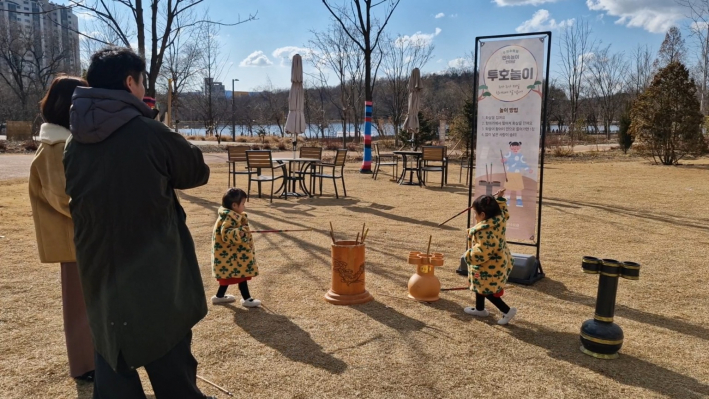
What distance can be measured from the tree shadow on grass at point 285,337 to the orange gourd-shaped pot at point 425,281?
104 centimetres

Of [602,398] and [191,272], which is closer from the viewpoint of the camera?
[191,272]

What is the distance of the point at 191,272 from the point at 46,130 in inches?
48.7

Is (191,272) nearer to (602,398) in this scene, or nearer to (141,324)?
(141,324)

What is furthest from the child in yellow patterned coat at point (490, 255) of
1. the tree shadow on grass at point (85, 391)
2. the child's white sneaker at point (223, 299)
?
the tree shadow on grass at point (85, 391)

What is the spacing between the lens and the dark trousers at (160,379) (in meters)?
1.91

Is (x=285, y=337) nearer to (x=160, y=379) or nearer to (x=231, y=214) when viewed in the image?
(x=231, y=214)

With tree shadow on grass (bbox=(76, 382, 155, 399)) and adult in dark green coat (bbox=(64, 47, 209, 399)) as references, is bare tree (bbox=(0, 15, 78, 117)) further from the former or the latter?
adult in dark green coat (bbox=(64, 47, 209, 399))

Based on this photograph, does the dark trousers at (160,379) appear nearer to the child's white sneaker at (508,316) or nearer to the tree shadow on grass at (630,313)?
the child's white sneaker at (508,316)

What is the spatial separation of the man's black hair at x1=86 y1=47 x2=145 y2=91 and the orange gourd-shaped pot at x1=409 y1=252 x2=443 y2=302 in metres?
2.80

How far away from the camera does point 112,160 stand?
1.69 meters

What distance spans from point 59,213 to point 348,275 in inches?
82.7

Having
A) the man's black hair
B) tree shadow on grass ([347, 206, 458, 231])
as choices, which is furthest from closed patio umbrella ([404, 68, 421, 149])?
the man's black hair

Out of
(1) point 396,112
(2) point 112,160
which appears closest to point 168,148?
(2) point 112,160

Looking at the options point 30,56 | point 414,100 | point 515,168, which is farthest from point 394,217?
point 30,56
